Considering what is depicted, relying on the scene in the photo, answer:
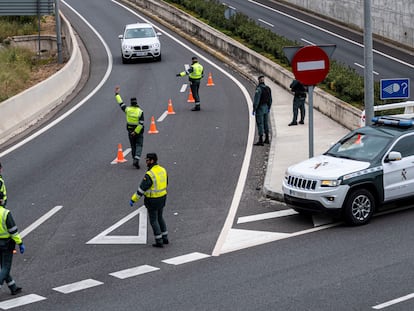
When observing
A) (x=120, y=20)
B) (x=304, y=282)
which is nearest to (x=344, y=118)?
(x=304, y=282)

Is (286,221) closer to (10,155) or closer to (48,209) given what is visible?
(48,209)

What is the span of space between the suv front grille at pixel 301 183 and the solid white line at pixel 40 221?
15.7 feet

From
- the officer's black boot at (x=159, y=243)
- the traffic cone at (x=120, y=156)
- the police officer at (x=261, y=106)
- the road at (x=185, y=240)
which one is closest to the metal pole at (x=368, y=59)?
the road at (x=185, y=240)

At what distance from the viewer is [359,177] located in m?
15.3

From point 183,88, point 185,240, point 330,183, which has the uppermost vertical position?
point 330,183

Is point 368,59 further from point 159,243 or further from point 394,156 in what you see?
point 159,243

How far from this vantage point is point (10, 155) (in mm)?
23078

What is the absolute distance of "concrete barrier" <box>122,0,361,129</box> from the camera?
999 inches

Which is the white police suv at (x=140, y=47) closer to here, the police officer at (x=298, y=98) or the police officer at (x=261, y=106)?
the police officer at (x=298, y=98)

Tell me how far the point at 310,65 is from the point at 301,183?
105 inches

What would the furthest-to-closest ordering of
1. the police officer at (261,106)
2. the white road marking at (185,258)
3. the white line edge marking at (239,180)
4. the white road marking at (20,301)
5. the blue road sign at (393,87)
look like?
the police officer at (261,106), the blue road sign at (393,87), the white line edge marking at (239,180), the white road marking at (185,258), the white road marking at (20,301)

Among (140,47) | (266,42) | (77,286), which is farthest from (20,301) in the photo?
(140,47)

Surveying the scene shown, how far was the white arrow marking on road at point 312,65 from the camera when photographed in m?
16.9

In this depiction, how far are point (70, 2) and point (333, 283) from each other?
184ft
